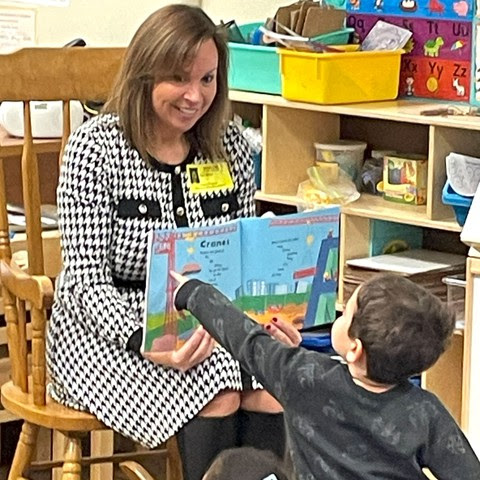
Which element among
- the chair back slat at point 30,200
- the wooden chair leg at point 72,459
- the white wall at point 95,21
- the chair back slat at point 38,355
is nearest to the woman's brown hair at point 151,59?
the chair back slat at point 30,200

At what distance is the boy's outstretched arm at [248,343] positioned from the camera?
1.68 metres

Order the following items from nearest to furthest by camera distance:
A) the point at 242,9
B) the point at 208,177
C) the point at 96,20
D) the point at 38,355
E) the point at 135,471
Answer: the point at 38,355 < the point at 208,177 < the point at 135,471 < the point at 242,9 < the point at 96,20

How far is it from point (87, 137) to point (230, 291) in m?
0.36

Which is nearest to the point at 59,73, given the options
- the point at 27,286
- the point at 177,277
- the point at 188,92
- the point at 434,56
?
the point at 188,92

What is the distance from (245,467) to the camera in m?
1.77

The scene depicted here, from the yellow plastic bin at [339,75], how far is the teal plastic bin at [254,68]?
0.08m

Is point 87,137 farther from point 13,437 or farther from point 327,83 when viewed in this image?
point 13,437

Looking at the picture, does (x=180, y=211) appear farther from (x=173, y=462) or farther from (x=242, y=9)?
(x=242, y=9)

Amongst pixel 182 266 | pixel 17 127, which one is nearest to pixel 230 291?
pixel 182 266

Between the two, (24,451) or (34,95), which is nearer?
(24,451)

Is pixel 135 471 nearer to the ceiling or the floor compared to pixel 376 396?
nearer to the floor

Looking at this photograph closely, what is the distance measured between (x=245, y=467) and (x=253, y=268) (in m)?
0.37

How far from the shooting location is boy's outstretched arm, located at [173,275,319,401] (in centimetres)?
168

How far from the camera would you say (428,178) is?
8.73 feet
